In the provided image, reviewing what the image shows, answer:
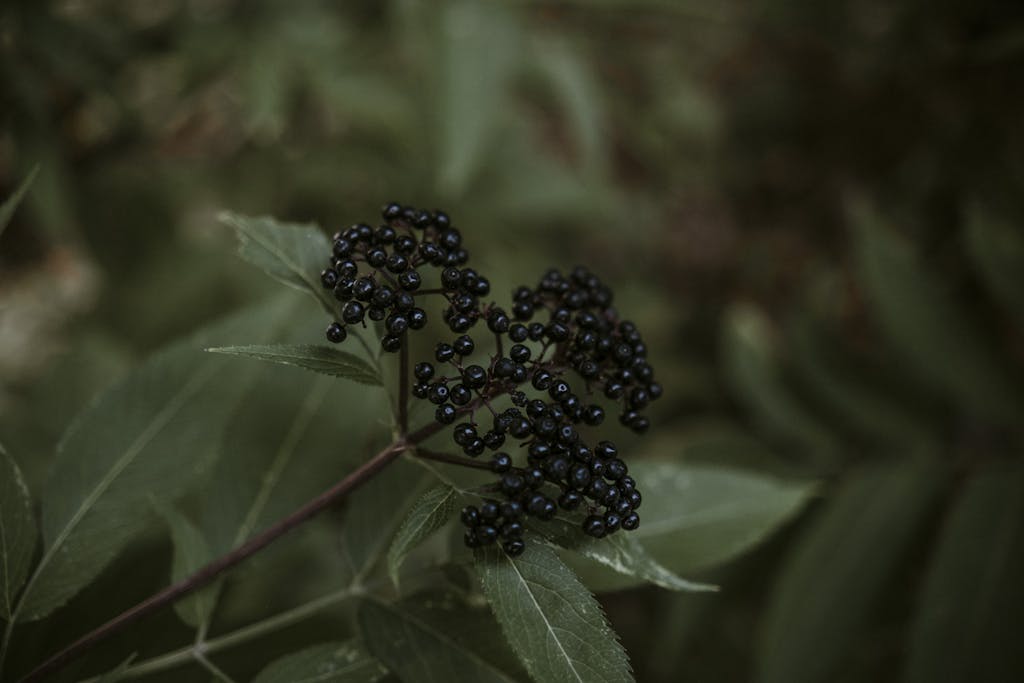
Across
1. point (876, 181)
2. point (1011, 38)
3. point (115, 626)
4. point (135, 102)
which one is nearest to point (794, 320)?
point (1011, 38)

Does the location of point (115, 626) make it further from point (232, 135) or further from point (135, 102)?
point (232, 135)

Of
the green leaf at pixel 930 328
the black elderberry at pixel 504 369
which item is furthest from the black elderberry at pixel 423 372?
the green leaf at pixel 930 328

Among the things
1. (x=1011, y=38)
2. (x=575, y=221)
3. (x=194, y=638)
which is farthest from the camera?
(x=575, y=221)

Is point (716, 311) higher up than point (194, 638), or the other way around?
point (716, 311)

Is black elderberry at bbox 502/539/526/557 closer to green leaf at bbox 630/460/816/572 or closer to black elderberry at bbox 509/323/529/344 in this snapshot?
black elderberry at bbox 509/323/529/344

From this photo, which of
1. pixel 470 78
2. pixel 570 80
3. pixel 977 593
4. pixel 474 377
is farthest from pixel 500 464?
pixel 570 80

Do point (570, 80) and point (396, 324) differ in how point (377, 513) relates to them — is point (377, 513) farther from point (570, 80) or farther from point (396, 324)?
point (570, 80)

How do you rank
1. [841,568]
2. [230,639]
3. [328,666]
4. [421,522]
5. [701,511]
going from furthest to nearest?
[841,568]
[701,511]
[230,639]
[328,666]
[421,522]
